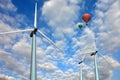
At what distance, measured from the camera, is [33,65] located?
183ft

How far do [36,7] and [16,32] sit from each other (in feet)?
40.3

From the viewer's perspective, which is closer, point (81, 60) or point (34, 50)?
point (34, 50)

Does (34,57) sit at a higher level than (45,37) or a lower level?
lower

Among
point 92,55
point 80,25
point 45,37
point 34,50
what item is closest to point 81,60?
point 92,55

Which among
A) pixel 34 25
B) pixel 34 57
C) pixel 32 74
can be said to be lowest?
pixel 32 74

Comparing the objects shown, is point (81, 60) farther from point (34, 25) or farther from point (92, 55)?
point (34, 25)

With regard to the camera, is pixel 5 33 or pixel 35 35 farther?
pixel 35 35

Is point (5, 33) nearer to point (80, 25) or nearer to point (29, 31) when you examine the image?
point (29, 31)

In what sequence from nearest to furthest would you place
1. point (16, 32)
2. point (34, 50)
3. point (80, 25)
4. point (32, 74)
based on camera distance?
point (32, 74), point (34, 50), point (16, 32), point (80, 25)

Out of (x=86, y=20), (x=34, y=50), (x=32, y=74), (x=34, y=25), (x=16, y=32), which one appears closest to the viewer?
(x=32, y=74)

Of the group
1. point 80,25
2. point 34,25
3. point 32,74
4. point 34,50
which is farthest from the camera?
point 80,25

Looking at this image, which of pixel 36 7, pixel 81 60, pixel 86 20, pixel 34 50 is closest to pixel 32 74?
pixel 34 50

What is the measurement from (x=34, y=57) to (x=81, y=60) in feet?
179

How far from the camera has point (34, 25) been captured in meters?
68.6
